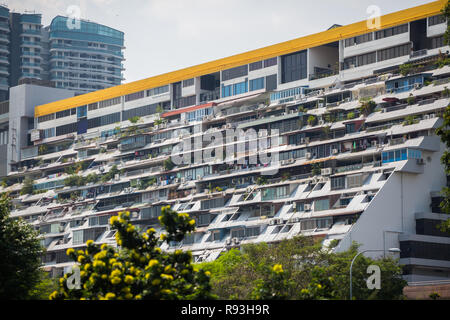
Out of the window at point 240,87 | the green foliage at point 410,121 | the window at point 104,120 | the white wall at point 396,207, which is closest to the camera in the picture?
the white wall at point 396,207

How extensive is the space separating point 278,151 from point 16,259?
5424 centimetres

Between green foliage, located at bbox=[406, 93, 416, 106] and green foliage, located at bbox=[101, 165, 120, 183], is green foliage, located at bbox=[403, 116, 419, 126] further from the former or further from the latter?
green foliage, located at bbox=[101, 165, 120, 183]

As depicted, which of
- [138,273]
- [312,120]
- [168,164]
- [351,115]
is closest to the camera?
[138,273]

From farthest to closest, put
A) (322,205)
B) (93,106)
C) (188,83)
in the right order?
(93,106)
(188,83)
(322,205)

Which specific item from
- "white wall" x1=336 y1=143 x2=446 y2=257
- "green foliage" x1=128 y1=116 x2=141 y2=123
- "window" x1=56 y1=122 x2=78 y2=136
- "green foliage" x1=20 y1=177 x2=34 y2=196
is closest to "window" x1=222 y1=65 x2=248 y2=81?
"green foliage" x1=128 y1=116 x2=141 y2=123

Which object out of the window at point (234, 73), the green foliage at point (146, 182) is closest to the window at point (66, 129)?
the green foliage at point (146, 182)

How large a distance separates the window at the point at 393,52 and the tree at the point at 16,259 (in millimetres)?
52130

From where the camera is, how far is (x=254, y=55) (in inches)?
5044

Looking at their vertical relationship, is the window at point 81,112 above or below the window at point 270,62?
below

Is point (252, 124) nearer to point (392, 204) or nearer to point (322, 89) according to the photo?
point (322, 89)

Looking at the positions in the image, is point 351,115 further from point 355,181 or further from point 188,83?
point 188,83

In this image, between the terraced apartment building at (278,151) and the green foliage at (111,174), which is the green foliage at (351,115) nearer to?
the terraced apartment building at (278,151)

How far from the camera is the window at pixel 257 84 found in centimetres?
12664

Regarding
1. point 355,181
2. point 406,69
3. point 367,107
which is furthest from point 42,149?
point 406,69
